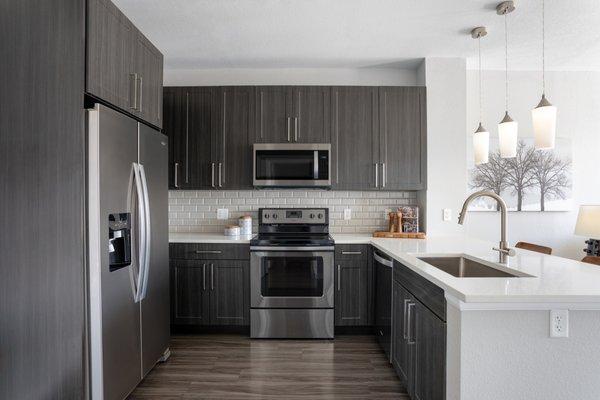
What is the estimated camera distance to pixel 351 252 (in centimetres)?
329

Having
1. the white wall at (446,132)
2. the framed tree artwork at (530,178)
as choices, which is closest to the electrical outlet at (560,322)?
the white wall at (446,132)

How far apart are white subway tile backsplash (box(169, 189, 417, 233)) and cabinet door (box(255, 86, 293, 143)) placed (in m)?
0.58

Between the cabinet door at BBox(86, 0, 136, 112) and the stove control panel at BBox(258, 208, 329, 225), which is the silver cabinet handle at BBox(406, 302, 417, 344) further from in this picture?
the cabinet door at BBox(86, 0, 136, 112)

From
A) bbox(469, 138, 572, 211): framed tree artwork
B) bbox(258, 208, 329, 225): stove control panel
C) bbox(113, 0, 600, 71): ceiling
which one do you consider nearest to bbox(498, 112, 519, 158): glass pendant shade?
bbox(113, 0, 600, 71): ceiling

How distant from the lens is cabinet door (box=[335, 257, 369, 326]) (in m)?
3.29

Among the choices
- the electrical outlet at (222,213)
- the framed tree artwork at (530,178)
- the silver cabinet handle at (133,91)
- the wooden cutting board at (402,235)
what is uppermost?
the silver cabinet handle at (133,91)

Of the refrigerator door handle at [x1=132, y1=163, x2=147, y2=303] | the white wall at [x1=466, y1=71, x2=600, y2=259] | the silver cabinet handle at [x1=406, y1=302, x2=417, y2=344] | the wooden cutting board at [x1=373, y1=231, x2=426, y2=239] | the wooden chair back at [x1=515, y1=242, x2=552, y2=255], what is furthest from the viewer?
the white wall at [x1=466, y1=71, x2=600, y2=259]

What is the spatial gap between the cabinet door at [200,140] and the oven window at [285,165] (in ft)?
1.51

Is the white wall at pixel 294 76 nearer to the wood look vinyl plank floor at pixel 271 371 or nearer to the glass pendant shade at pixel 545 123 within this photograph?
the glass pendant shade at pixel 545 123

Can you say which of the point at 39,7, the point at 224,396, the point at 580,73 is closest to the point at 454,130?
the point at 580,73

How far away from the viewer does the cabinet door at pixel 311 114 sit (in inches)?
140

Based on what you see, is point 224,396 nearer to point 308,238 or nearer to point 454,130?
point 308,238

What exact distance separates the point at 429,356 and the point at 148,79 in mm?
2388

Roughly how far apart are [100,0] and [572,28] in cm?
332
